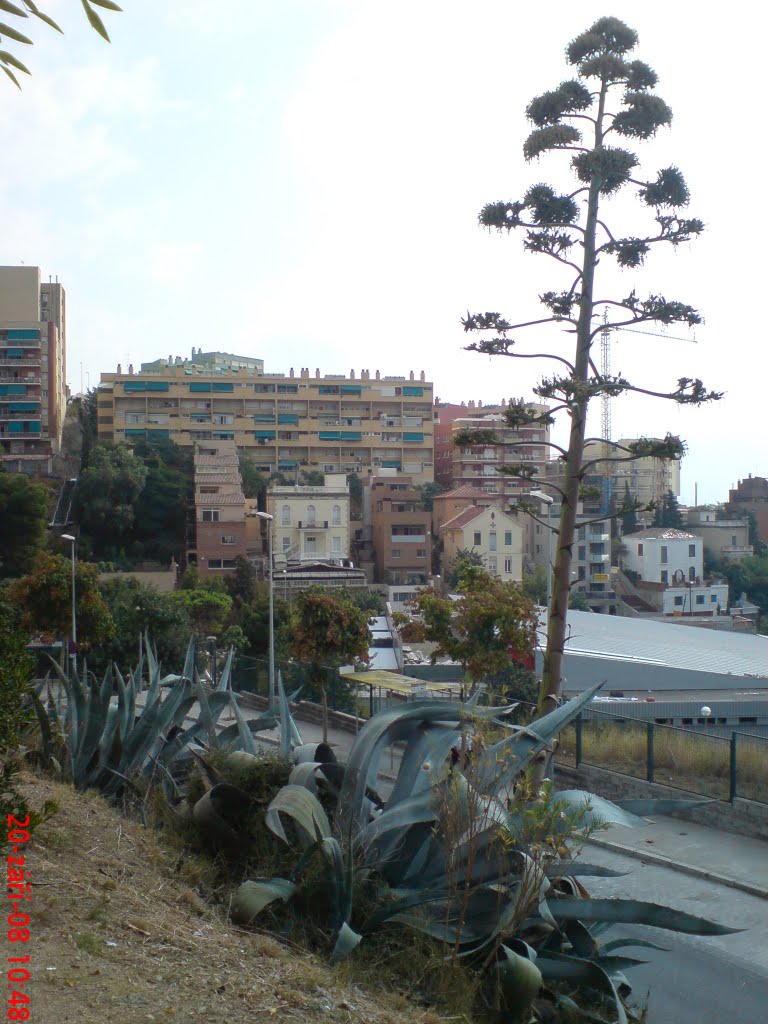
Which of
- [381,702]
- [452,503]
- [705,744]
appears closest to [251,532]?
[452,503]

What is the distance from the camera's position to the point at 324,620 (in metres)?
19.1

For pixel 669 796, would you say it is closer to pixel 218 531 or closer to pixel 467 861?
pixel 467 861

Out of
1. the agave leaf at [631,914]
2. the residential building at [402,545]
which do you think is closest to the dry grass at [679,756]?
the agave leaf at [631,914]

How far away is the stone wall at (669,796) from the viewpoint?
12.8 m

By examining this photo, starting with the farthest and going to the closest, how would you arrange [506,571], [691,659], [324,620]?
[506,571] → [691,659] → [324,620]

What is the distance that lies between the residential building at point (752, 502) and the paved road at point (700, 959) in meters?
79.4

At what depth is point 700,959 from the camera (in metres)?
8.38

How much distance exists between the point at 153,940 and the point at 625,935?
14.2ft

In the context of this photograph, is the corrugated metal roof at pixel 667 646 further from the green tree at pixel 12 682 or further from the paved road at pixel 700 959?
the green tree at pixel 12 682

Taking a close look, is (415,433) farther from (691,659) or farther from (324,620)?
(324,620)

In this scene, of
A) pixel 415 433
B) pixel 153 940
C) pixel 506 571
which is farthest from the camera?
pixel 415 433

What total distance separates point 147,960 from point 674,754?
10491mm

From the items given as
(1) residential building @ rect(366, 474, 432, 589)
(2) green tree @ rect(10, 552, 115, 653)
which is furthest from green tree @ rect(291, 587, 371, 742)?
(1) residential building @ rect(366, 474, 432, 589)
